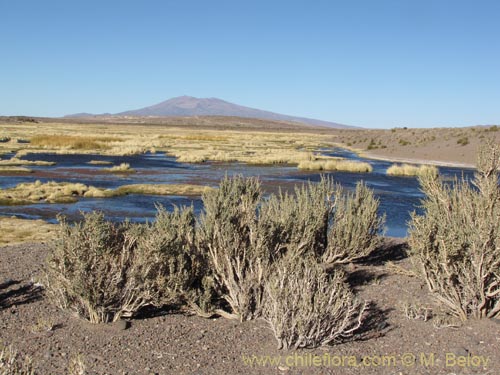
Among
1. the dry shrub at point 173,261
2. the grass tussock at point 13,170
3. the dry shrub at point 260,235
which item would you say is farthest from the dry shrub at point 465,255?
the grass tussock at point 13,170

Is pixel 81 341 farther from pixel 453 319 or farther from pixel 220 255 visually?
pixel 453 319

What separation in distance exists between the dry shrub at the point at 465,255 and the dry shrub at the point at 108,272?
3680 mm

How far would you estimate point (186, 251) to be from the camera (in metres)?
8.34

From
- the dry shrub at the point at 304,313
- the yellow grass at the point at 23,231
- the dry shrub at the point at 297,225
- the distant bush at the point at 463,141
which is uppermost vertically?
the distant bush at the point at 463,141

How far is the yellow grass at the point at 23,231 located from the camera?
14.5 meters

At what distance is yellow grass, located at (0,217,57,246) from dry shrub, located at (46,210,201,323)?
7.15 metres

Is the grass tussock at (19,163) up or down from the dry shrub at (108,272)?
down

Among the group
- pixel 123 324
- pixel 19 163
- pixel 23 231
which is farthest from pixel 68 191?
pixel 123 324

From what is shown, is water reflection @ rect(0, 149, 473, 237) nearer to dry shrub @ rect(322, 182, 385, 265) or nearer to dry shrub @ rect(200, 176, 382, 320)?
dry shrub @ rect(322, 182, 385, 265)

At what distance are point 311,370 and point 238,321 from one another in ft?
6.02

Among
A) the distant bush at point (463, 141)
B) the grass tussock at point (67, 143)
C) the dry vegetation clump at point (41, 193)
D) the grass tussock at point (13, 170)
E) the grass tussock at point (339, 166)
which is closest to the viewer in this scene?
the dry vegetation clump at point (41, 193)

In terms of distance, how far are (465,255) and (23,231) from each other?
42.5ft

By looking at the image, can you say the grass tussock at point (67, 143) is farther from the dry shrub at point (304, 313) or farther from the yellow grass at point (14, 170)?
the dry shrub at point (304, 313)

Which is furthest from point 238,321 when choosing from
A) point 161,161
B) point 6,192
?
point 161,161
